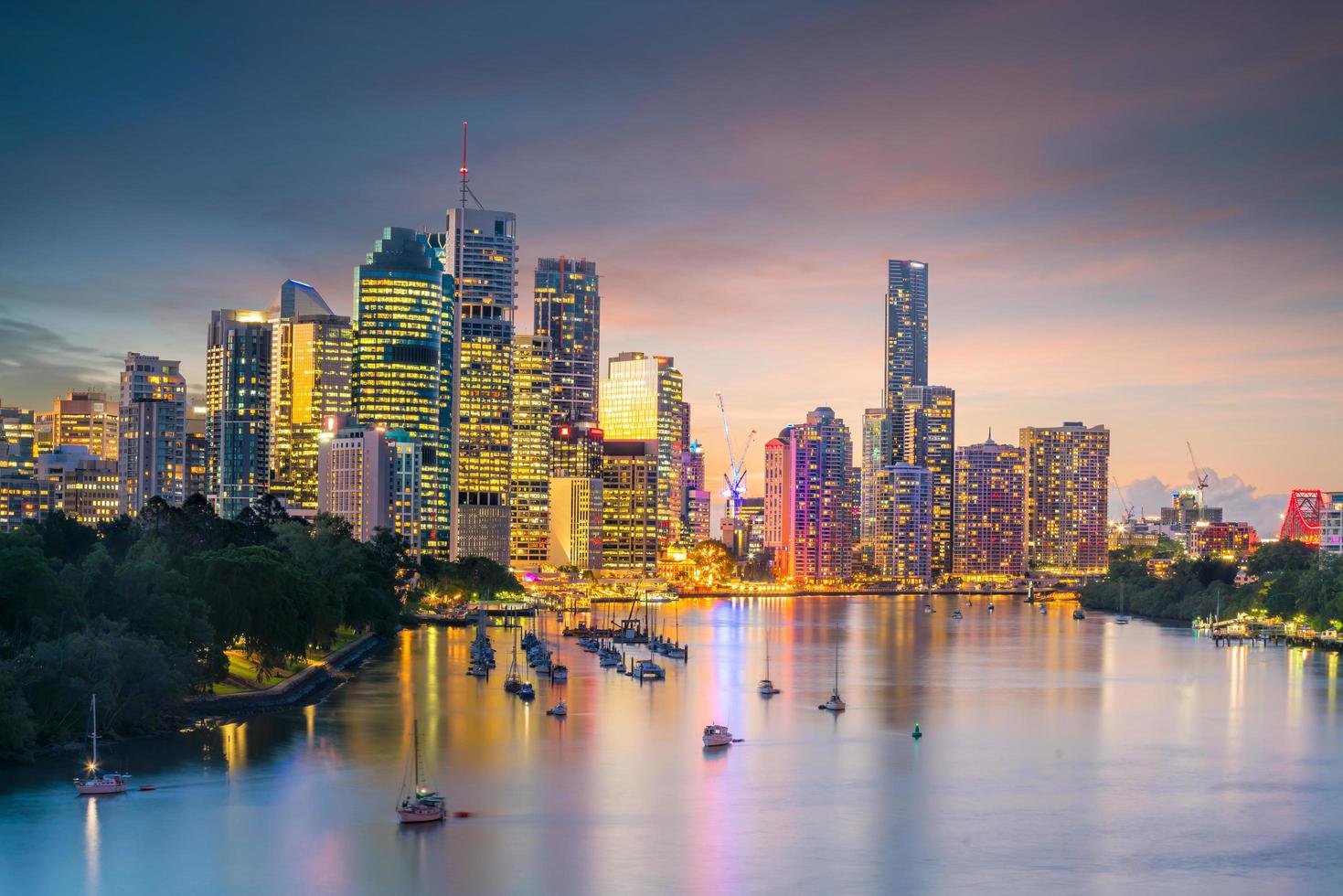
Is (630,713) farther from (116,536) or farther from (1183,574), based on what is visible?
(1183,574)

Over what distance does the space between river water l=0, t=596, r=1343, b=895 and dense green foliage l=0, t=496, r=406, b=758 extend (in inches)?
96.1

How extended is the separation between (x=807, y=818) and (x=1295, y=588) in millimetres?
105021

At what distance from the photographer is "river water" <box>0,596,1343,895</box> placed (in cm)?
4797

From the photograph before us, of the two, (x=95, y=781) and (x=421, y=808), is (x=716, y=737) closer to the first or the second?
(x=421, y=808)

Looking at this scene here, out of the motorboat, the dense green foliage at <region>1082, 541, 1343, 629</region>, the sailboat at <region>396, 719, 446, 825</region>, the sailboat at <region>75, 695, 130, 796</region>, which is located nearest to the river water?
the sailboat at <region>396, 719, 446, 825</region>

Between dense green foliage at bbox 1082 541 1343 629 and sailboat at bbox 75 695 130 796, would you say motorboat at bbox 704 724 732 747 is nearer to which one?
sailboat at bbox 75 695 130 796

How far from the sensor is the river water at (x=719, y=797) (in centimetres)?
4797

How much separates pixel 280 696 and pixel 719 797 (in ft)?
100

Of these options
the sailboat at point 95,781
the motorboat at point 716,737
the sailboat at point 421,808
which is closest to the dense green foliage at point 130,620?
the sailboat at point 95,781

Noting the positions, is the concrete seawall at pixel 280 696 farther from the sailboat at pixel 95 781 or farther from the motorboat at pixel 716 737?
Result: the motorboat at pixel 716 737

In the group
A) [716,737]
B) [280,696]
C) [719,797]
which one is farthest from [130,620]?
[719,797]

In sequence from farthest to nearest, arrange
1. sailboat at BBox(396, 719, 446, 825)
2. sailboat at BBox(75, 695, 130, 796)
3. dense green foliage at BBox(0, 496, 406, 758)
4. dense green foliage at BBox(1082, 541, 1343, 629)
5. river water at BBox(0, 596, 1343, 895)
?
dense green foliage at BBox(1082, 541, 1343, 629) → dense green foliage at BBox(0, 496, 406, 758) → sailboat at BBox(75, 695, 130, 796) → sailboat at BBox(396, 719, 446, 825) → river water at BBox(0, 596, 1343, 895)

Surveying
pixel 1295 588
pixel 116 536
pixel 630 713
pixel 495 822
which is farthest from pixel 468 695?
pixel 1295 588

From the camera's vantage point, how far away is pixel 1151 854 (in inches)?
2048
